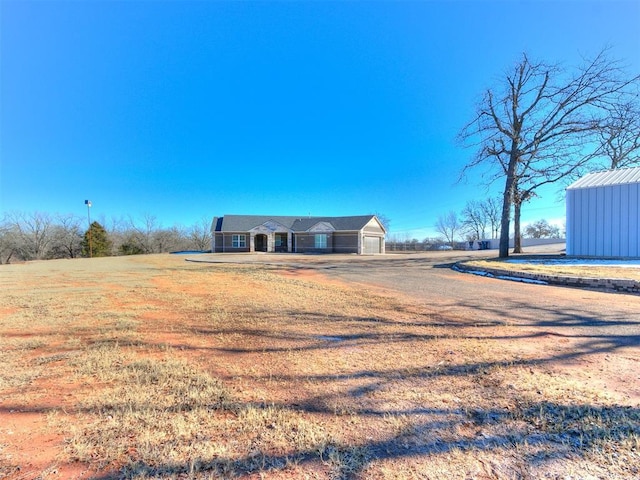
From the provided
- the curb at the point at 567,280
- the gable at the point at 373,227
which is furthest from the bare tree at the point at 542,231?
the curb at the point at 567,280

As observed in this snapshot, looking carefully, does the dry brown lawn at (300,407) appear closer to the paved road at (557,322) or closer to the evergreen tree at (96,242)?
the paved road at (557,322)

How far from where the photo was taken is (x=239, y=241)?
124ft

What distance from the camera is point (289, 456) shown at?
186 centimetres

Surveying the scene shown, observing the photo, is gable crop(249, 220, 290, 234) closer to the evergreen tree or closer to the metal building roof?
the evergreen tree

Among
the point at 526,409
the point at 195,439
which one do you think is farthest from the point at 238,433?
the point at 526,409

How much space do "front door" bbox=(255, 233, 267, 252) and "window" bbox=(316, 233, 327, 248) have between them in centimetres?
708

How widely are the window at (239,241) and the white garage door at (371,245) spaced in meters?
15.1

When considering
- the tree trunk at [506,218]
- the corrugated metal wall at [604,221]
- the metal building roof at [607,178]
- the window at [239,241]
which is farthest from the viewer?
the window at [239,241]

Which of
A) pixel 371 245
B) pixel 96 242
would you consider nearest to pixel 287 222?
pixel 371 245

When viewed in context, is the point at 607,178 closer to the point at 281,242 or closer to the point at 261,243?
the point at 281,242

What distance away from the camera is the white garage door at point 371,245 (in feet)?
117

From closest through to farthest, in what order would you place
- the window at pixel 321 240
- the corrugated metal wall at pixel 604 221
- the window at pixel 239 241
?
the corrugated metal wall at pixel 604 221 → the window at pixel 321 240 → the window at pixel 239 241

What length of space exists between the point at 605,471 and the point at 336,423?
158cm

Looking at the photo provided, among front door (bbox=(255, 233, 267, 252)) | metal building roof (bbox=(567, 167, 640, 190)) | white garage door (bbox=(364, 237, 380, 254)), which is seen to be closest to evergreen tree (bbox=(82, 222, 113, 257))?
front door (bbox=(255, 233, 267, 252))
